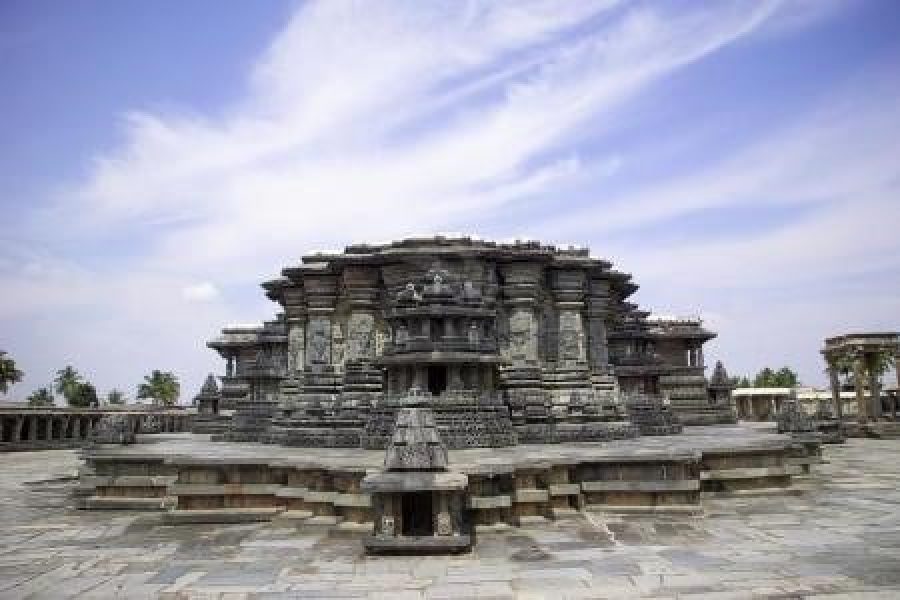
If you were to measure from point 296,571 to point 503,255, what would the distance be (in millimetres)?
14676

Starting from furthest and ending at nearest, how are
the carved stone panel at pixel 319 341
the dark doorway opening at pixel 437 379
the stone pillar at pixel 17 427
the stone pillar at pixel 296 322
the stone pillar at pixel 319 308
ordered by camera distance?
the stone pillar at pixel 17 427 → the stone pillar at pixel 296 322 → the stone pillar at pixel 319 308 → the carved stone panel at pixel 319 341 → the dark doorway opening at pixel 437 379

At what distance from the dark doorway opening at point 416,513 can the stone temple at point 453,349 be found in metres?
6.49

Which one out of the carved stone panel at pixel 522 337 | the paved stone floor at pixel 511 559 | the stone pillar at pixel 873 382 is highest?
the carved stone panel at pixel 522 337

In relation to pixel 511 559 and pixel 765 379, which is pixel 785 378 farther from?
pixel 511 559

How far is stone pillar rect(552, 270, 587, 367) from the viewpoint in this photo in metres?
22.8

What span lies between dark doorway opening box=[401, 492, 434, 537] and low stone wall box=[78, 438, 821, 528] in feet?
3.18

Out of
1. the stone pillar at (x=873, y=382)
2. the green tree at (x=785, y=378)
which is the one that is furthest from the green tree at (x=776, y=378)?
the stone pillar at (x=873, y=382)

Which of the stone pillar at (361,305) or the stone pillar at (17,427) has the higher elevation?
the stone pillar at (361,305)

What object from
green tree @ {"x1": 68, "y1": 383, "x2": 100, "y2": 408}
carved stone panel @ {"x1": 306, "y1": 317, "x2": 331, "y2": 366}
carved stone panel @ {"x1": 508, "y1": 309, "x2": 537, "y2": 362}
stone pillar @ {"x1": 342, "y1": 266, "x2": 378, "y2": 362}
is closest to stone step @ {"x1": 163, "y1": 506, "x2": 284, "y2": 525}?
stone pillar @ {"x1": 342, "y1": 266, "x2": 378, "y2": 362}

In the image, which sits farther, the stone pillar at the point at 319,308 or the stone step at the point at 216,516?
the stone pillar at the point at 319,308

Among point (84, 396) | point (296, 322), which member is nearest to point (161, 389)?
point (84, 396)

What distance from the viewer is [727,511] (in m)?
12.3

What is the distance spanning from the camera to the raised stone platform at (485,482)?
1138 cm

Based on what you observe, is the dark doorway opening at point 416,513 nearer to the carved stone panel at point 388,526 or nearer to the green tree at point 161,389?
A: the carved stone panel at point 388,526
